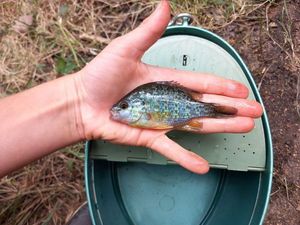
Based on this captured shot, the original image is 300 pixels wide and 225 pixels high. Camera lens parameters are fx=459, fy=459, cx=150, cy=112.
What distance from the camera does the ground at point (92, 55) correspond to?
2.37 metres

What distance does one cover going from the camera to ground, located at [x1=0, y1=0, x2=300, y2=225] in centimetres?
237

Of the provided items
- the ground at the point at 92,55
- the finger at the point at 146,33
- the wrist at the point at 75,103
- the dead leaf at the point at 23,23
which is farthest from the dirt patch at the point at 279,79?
the dead leaf at the point at 23,23

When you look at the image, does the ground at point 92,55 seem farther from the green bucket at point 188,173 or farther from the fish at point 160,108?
the fish at point 160,108

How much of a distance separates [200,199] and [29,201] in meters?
0.95

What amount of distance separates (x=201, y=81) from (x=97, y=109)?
1.53 ft

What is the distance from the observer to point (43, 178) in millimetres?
2539

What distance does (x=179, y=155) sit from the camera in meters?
1.82

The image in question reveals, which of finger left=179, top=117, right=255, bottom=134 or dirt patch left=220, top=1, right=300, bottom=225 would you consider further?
dirt patch left=220, top=1, right=300, bottom=225

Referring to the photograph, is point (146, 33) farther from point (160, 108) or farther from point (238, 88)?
point (238, 88)

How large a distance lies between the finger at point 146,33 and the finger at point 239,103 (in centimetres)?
34

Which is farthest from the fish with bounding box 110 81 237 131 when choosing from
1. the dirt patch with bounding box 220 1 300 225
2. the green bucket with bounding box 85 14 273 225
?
the dirt patch with bounding box 220 1 300 225

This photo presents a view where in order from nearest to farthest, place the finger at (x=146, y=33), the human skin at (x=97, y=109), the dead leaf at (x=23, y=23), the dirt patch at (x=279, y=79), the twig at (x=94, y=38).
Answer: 1. the finger at (x=146, y=33)
2. the human skin at (x=97, y=109)
3. the dirt patch at (x=279, y=79)
4. the twig at (x=94, y=38)
5. the dead leaf at (x=23, y=23)

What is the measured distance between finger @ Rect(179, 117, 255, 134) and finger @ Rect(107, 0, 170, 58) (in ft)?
1.27

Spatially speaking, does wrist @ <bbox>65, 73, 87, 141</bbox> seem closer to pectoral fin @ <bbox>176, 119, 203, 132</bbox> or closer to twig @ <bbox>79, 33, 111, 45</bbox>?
pectoral fin @ <bbox>176, 119, 203, 132</bbox>
